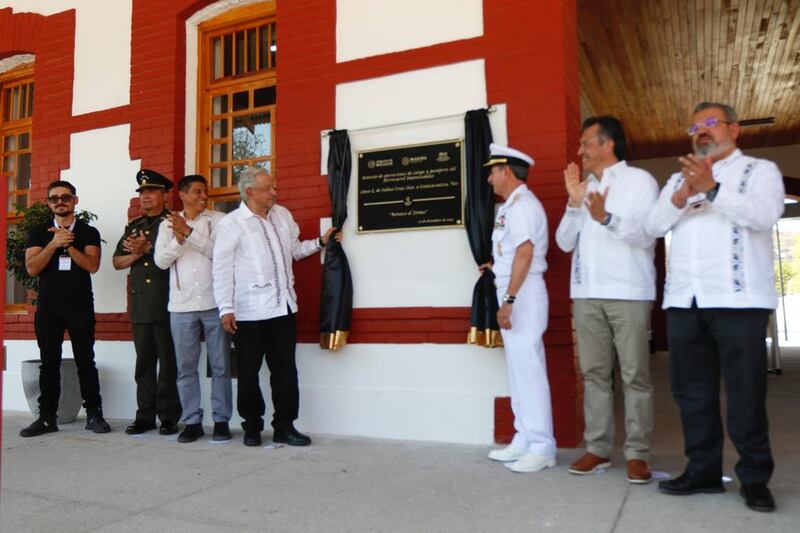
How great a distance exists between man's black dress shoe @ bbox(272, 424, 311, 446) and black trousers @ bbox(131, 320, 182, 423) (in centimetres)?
109

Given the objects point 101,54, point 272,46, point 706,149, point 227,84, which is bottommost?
point 706,149

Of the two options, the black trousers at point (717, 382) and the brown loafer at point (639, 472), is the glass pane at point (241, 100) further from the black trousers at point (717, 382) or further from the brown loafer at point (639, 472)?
the brown loafer at point (639, 472)

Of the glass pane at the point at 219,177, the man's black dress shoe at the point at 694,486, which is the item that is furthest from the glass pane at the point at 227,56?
the man's black dress shoe at the point at 694,486

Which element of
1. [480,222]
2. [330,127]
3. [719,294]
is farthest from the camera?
[330,127]

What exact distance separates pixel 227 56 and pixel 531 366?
166 inches

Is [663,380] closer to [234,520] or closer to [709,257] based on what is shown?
[709,257]

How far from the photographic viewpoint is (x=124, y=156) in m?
6.15

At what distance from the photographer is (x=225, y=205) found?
6008 mm

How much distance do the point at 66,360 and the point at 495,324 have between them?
13.4 feet

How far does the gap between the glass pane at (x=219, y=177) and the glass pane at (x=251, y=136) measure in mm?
190

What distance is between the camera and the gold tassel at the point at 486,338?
435cm

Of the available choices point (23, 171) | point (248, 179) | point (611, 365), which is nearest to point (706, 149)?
point (611, 365)

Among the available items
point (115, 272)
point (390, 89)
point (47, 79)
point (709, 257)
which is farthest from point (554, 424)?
point (47, 79)

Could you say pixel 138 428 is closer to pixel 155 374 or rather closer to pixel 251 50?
pixel 155 374
